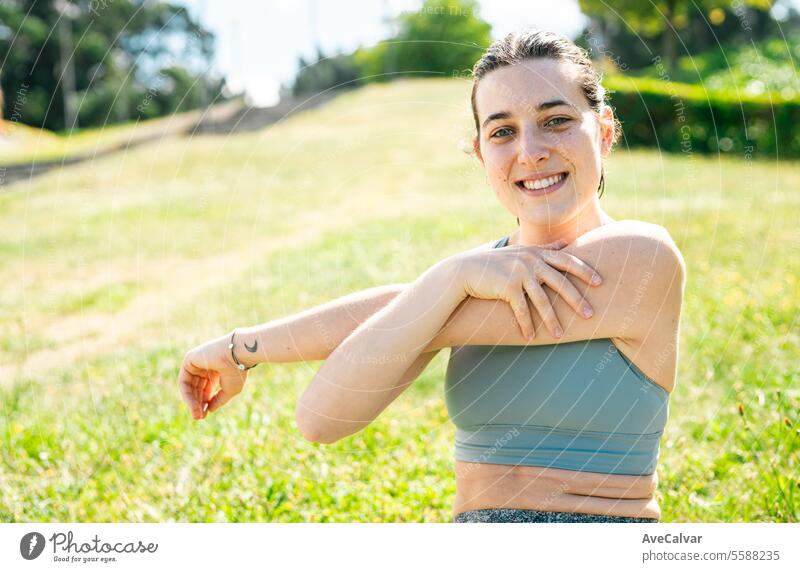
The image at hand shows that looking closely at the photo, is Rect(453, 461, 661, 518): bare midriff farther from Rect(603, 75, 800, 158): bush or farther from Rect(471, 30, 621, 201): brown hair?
Rect(603, 75, 800, 158): bush

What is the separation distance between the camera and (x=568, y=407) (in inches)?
84.5

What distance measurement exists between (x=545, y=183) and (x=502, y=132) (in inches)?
7.0

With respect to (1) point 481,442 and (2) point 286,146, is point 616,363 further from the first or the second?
(2) point 286,146

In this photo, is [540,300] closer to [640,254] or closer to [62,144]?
[640,254]

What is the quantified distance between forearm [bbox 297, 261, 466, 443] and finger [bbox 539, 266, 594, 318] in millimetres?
207

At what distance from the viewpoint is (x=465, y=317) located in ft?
7.12

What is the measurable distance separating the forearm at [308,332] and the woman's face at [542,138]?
41 cm

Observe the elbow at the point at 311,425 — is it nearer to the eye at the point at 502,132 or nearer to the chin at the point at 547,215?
the chin at the point at 547,215

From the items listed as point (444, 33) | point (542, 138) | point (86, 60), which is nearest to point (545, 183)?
point (542, 138)

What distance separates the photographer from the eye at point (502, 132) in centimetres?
226
